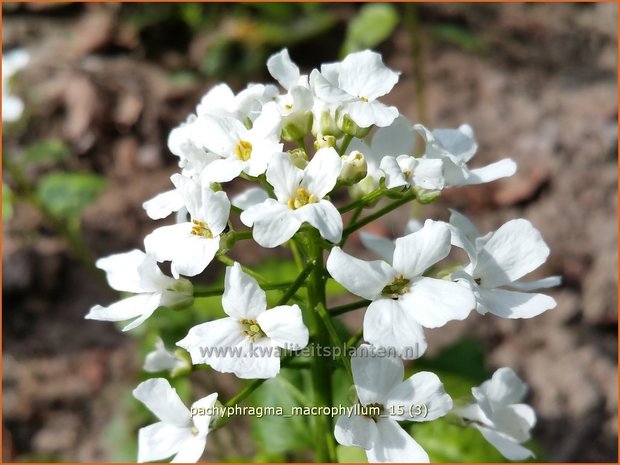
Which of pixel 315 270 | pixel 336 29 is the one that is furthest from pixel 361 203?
pixel 336 29

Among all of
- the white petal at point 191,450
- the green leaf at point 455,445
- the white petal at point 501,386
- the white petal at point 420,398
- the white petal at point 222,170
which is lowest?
the green leaf at point 455,445

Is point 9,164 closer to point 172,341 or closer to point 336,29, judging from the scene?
point 172,341

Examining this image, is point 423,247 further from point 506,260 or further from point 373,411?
point 373,411

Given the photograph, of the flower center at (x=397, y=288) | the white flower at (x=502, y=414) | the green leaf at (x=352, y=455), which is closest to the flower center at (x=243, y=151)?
the flower center at (x=397, y=288)

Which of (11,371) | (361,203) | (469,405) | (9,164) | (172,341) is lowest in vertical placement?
(11,371)

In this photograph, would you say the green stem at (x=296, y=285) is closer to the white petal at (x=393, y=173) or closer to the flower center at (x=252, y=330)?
the flower center at (x=252, y=330)
